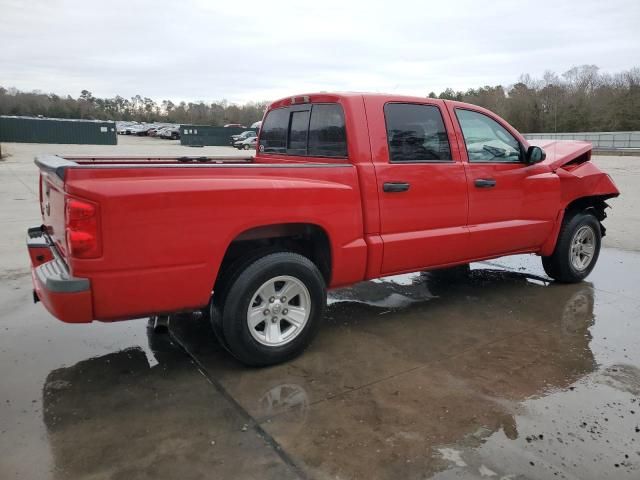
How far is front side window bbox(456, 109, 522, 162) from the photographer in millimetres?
4672

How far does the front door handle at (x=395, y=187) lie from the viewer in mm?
3984

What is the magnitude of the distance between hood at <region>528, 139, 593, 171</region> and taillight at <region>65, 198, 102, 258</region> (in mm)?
4341

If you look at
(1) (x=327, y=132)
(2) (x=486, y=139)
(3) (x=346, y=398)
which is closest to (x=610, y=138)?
(2) (x=486, y=139)

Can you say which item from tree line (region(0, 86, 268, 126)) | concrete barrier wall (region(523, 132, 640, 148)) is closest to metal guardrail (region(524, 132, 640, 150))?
concrete barrier wall (region(523, 132, 640, 148))

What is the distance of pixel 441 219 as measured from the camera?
4410 millimetres

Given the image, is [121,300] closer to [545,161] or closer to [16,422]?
[16,422]

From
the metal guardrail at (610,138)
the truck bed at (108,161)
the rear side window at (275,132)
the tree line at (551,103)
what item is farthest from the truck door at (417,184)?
the metal guardrail at (610,138)

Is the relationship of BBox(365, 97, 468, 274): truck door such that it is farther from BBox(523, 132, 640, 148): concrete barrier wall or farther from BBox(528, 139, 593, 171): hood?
BBox(523, 132, 640, 148): concrete barrier wall

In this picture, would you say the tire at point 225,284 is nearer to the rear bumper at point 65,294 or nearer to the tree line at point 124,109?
the rear bumper at point 65,294

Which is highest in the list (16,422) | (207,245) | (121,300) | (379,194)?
(379,194)

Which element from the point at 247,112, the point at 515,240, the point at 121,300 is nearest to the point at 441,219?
the point at 515,240

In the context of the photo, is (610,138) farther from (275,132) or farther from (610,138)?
(275,132)

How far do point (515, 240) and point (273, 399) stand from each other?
305 cm

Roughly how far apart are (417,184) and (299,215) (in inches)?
45.4
